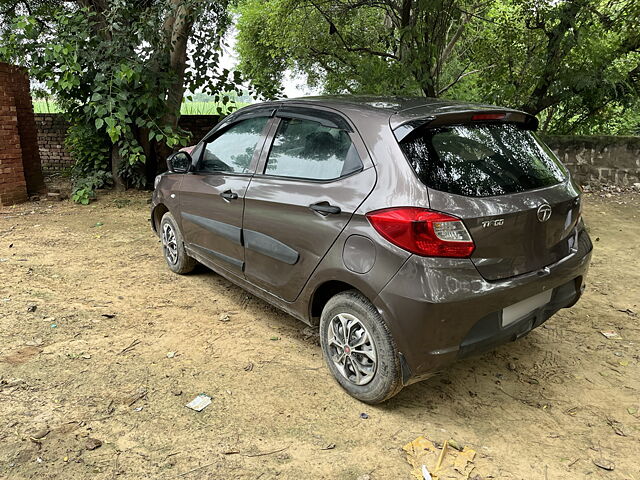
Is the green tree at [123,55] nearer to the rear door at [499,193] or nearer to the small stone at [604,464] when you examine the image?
the rear door at [499,193]

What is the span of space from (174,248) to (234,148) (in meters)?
1.45

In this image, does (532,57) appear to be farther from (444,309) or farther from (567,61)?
(444,309)

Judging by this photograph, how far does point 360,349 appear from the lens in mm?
2666

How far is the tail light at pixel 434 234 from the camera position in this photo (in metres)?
2.28

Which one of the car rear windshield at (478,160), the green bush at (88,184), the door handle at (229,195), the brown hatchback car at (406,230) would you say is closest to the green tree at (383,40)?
→ the green bush at (88,184)

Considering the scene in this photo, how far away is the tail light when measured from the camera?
2.28 metres

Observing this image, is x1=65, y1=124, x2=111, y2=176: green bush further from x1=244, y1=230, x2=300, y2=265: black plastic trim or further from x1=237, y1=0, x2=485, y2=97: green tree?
x1=244, y1=230, x2=300, y2=265: black plastic trim

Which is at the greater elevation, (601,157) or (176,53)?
(176,53)

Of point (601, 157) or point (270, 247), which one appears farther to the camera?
point (601, 157)

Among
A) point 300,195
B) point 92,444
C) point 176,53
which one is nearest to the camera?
point 92,444

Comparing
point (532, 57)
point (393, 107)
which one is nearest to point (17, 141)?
point (393, 107)

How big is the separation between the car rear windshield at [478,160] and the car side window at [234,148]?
1366mm

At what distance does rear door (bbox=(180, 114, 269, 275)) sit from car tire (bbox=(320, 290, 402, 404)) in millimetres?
1014

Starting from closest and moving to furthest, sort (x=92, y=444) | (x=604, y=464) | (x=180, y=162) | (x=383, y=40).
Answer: (x=604, y=464)
(x=92, y=444)
(x=180, y=162)
(x=383, y=40)
